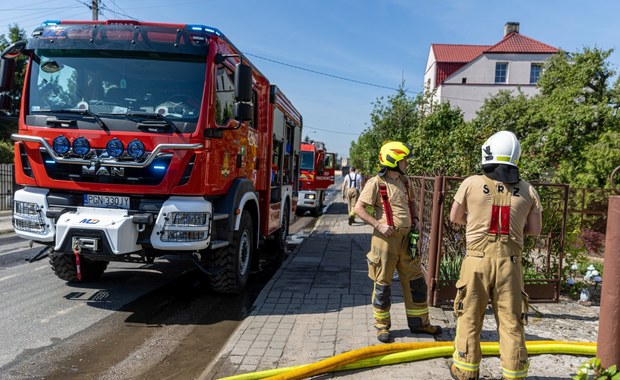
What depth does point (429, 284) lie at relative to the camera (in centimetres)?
525

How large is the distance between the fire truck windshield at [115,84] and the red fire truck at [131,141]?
1 cm

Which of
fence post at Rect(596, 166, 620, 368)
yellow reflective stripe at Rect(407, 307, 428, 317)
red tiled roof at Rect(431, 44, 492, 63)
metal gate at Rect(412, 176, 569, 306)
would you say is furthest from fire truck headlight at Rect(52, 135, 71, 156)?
red tiled roof at Rect(431, 44, 492, 63)

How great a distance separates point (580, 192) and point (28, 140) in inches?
435

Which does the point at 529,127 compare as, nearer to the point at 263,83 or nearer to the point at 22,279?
the point at 263,83

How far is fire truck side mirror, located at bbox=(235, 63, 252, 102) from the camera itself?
518cm

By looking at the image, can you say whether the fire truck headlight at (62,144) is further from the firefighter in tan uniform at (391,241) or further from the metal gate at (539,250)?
the metal gate at (539,250)

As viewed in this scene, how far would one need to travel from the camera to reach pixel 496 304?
322cm

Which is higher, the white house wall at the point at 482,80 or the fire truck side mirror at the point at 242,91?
the white house wall at the point at 482,80

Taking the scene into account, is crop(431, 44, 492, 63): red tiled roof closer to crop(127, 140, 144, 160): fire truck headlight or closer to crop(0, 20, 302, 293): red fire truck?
crop(0, 20, 302, 293): red fire truck

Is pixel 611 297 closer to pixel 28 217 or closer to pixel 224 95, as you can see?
pixel 224 95

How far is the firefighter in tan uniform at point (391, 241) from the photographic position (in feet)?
13.6

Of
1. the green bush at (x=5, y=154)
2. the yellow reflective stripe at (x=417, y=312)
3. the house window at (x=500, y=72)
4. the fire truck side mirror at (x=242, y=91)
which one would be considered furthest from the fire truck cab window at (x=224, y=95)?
the house window at (x=500, y=72)

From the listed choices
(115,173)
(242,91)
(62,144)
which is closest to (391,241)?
(242,91)

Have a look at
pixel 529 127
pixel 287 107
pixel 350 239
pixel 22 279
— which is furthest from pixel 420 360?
pixel 529 127
